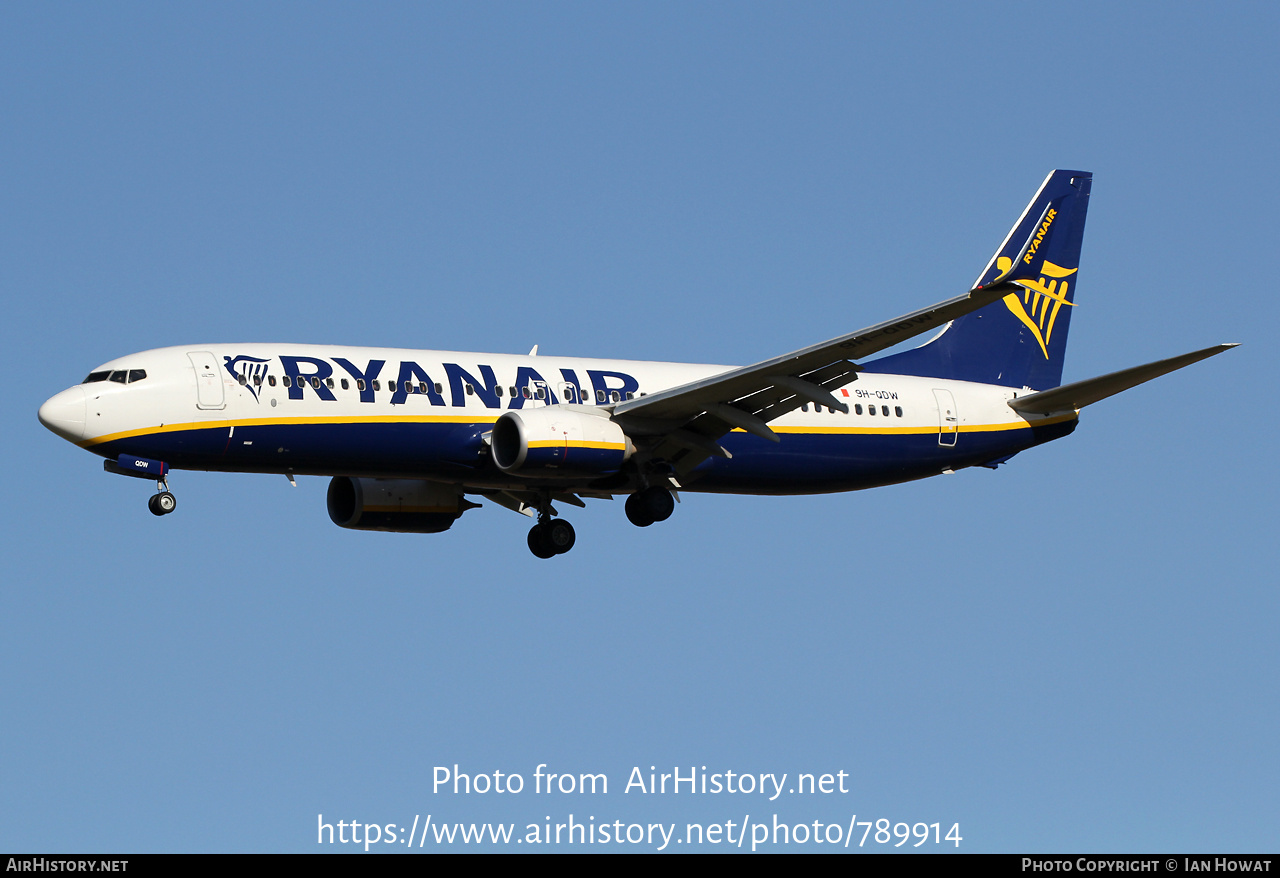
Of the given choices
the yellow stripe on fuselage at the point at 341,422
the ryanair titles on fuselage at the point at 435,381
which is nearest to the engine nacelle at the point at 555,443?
the yellow stripe on fuselage at the point at 341,422

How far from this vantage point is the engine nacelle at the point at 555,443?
35156 mm

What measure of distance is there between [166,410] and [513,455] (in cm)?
732

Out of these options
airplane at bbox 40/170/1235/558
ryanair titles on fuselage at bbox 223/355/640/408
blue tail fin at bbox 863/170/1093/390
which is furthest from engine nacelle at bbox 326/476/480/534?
blue tail fin at bbox 863/170/1093/390

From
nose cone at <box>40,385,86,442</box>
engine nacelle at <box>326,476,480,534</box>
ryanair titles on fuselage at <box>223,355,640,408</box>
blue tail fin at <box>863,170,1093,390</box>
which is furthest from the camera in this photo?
blue tail fin at <box>863,170,1093,390</box>

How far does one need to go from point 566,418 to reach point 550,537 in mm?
6124

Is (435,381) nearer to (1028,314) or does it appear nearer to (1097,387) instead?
(1097,387)

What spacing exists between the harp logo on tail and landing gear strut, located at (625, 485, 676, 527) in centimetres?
1300

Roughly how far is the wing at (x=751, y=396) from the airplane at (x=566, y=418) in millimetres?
56

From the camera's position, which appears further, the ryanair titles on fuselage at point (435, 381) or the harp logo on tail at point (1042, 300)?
the harp logo on tail at point (1042, 300)

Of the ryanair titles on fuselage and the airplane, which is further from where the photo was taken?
the ryanair titles on fuselage

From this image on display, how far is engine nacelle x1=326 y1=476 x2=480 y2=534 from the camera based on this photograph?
41.2 meters

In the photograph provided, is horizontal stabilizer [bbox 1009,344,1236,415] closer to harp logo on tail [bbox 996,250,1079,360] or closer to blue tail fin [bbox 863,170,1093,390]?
blue tail fin [bbox 863,170,1093,390]

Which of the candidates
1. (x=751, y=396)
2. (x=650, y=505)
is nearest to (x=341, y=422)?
(x=650, y=505)

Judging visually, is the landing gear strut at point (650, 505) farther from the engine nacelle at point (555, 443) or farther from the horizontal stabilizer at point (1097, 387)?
the horizontal stabilizer at point (1097, 387)
